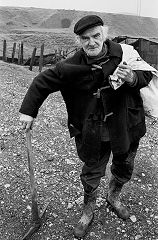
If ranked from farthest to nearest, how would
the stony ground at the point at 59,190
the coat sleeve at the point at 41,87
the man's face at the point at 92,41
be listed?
1. the stony ground at the point at 59,190
2. the coat sleeve at the point at 41,87
3. the man's face at the point at 92,41

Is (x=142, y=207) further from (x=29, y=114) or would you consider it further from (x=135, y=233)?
(x=29, y=114)

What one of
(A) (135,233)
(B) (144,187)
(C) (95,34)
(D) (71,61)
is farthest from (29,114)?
(B) (144,187)

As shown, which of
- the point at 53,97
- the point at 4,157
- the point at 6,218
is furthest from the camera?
the point at 53,97

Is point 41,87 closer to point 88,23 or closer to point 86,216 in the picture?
point 88,23

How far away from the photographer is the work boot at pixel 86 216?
→ 11.3 feet

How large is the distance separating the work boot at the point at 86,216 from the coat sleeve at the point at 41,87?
1.18 m

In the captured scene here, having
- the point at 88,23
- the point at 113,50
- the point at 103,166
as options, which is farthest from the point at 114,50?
the point at 103,166

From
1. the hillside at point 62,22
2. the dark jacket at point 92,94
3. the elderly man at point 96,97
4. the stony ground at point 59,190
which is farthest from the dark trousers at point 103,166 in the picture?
the hillside at point 62,22

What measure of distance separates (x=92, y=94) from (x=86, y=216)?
1.51m

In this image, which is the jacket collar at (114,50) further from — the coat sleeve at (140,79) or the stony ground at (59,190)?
the stony ground at (59,190)

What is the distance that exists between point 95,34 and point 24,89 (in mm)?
6327

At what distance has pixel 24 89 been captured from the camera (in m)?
8.73

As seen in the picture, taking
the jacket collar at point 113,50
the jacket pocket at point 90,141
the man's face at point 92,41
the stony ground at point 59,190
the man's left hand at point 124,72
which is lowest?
the stony ground at point 59,190

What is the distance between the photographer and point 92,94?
2.81 meters
